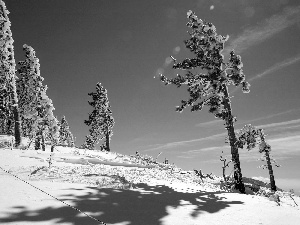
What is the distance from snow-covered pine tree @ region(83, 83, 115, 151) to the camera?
50.3 metres

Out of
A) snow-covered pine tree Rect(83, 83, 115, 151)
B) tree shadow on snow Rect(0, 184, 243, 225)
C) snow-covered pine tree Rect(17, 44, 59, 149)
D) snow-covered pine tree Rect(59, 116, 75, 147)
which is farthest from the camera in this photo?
snow-covered pine tree Rect(59, 116, 75, 147)

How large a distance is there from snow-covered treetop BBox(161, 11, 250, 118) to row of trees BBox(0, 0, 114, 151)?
450 inches

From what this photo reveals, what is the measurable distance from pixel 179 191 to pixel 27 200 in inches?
164

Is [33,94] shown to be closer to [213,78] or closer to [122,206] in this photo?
[213,78]

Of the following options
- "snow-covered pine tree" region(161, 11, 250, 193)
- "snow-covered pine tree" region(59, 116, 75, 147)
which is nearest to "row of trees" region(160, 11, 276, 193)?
"snow-covered pine tree" region(161, 11, 250, 193)

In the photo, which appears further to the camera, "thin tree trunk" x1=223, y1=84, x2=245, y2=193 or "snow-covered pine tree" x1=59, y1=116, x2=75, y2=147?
"snow-covered pine tree" x1=59, y1=116, x2=75, y2=147

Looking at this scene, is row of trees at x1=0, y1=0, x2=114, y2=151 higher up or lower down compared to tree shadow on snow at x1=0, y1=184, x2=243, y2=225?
higher up

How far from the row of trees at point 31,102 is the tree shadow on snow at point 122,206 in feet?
46.2

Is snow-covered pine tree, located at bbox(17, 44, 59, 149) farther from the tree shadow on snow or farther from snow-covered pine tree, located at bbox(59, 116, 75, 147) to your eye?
snow-covered pine tree, located at bbox(59, 116, 75, 147)

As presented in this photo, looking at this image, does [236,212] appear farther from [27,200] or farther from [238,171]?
[238,171]

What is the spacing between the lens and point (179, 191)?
727 cm

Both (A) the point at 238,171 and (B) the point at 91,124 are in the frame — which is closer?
(A) the point at 238,171

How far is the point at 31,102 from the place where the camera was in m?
31.0

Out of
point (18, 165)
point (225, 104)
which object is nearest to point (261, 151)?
point (225, 104)
